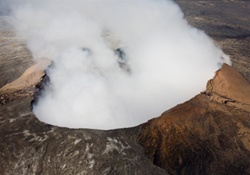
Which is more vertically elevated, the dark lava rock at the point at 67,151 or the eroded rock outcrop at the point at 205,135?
the eroded rock outcrop at the point at 205,135

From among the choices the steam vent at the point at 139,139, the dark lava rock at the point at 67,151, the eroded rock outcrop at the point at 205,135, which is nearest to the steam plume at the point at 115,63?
the steam vent at the point at 139,139

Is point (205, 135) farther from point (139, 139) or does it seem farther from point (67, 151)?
point (67, 151)

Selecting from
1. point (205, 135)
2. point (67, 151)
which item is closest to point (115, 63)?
point (205, 135)

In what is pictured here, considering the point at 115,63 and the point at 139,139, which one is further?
the point at 115,63

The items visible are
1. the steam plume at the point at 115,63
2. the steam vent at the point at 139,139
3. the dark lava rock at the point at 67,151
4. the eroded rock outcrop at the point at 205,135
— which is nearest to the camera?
the dark lava rock at the point at 67,151

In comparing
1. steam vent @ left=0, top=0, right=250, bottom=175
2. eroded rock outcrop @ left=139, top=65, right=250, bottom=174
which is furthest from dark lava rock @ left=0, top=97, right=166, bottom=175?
eroded rock outcrop @ left=139, top=65, right=250, bottom=174

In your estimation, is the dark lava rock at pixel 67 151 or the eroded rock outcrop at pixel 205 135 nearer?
the dark lava rock at pixel 67 151

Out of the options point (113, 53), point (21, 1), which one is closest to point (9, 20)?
point (21, 1)

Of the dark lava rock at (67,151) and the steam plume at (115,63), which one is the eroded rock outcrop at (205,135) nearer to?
the dark lava rock at (67,151)

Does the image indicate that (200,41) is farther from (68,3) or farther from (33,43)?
(68,3)
